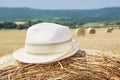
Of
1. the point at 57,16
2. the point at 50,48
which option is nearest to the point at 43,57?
the point at 50,48

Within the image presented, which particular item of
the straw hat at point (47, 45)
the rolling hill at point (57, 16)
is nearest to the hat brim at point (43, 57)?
the straw hat at point (47, 45)

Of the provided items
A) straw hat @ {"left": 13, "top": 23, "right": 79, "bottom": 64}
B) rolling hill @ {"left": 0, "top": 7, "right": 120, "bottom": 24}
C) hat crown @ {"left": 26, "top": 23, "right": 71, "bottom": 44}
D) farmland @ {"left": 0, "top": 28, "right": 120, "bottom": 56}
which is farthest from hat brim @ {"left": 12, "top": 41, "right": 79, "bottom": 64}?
rolling hill @ {"left": 0, "top": 7, "right": 120, "bottom": 24}

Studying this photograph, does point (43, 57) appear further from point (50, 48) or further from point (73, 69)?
point (73, 69)

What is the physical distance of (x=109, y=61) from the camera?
301 cm

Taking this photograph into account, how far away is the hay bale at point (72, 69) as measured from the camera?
2.87 meters

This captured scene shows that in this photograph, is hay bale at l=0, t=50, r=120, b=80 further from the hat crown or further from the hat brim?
the hat crown

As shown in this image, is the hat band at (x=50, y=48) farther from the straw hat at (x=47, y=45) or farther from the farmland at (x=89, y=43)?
the farmland at (x=89, y=43)

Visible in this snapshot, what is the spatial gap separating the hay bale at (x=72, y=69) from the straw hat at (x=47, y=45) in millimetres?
54

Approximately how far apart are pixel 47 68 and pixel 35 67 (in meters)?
0.11

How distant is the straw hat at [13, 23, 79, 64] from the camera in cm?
296

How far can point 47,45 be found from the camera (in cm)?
297

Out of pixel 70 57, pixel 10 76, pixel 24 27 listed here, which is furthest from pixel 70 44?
pixel 24 27

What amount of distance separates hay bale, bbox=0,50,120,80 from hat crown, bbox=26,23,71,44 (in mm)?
186

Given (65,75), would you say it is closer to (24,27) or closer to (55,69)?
(55,69)
